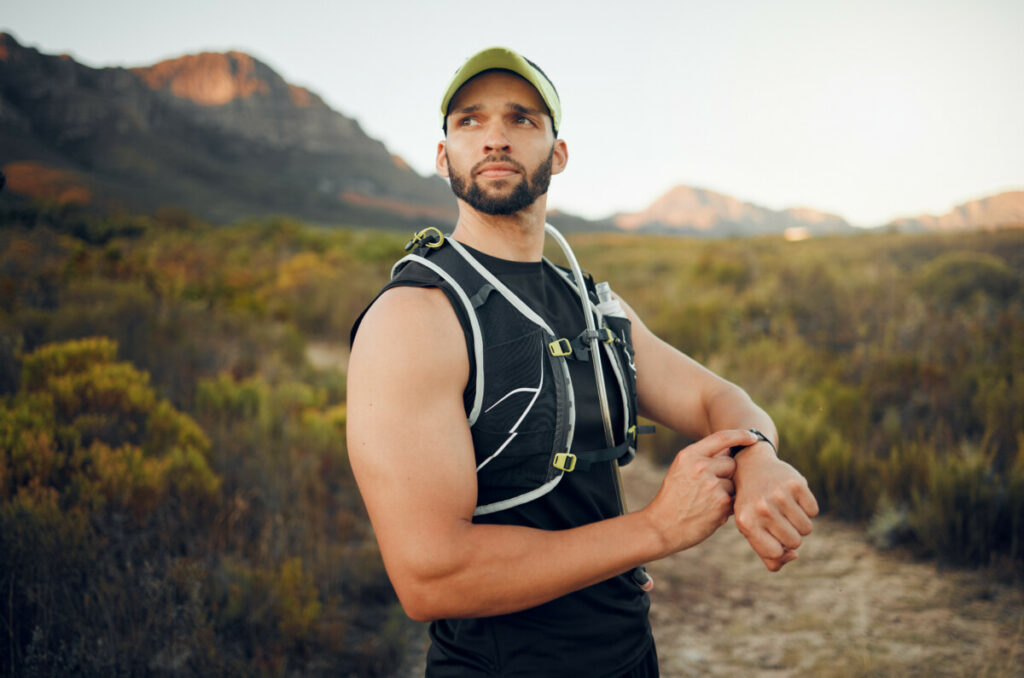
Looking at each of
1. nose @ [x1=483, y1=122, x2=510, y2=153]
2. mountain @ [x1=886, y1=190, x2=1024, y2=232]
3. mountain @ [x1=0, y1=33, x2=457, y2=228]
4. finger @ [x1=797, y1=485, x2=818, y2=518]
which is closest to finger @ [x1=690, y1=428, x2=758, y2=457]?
finger @ [x1=797, y1=485, x2=818, y2=518]

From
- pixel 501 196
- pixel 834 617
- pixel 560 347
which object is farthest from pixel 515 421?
pixel 834 617

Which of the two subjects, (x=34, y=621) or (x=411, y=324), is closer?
(x=411, y=324)

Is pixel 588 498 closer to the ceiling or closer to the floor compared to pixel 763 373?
closer to the ceiling

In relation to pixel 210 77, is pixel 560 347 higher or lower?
lower

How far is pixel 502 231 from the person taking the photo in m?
1.54

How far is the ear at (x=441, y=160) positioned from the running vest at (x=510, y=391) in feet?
1.31

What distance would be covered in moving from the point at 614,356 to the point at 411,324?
1.97ft

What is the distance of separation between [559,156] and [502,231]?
39 centimetres

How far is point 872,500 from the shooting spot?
14.4 feet

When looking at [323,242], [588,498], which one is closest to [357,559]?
[588,498]

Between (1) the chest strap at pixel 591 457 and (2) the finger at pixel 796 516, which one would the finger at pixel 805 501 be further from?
(1) the chest strap at pixel 591 457

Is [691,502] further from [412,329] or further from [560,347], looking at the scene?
[412,329]

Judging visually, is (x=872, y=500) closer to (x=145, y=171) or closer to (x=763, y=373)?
(x=763, y=373)

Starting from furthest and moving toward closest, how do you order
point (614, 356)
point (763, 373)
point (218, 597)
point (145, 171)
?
point (145, 171), point (763, 373), point (218, 597), point (614, 356)
